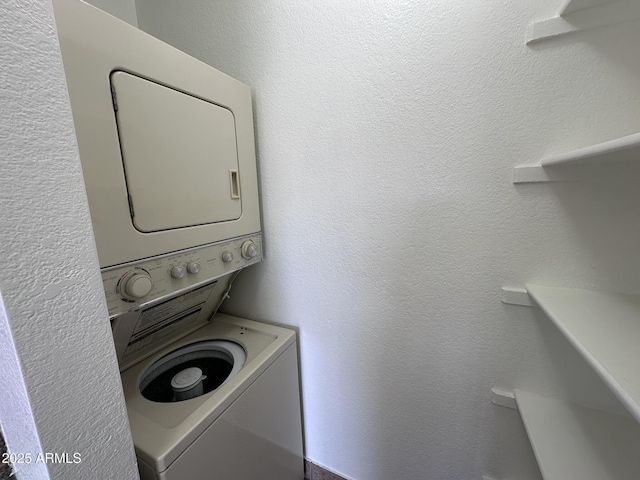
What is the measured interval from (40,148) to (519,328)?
1463 millimetres

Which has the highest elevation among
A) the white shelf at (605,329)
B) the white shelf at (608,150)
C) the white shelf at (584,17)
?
the white shelf at (584,17)

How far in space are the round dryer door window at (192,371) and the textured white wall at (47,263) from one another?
55cm

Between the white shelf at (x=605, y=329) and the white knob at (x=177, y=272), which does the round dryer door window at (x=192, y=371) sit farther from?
the white shelf at (x=605, y=329)

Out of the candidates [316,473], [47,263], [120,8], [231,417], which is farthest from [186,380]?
[120,8]

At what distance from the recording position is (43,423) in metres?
0.45

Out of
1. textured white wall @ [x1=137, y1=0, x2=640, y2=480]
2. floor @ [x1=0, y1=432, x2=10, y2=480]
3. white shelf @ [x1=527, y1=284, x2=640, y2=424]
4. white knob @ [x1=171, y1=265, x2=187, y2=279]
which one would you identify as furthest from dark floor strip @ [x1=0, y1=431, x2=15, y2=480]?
white shelf @ [x1=527, y1=284, x2=640, y2=424]

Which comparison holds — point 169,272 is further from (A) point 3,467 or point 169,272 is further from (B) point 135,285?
(A) point 3,467

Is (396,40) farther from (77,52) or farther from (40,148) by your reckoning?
(40,148)

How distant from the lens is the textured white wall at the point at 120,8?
53.6 inches

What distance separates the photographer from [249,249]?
4.10 feet

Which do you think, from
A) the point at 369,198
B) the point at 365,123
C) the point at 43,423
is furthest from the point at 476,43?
the point at 43,423

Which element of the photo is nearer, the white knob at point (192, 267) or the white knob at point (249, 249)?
the white knob at point (192, 267)

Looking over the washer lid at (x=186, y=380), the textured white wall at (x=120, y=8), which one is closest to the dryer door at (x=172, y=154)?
the washer lid at (x=186, y=380)

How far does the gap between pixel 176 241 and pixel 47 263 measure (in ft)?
1.58
